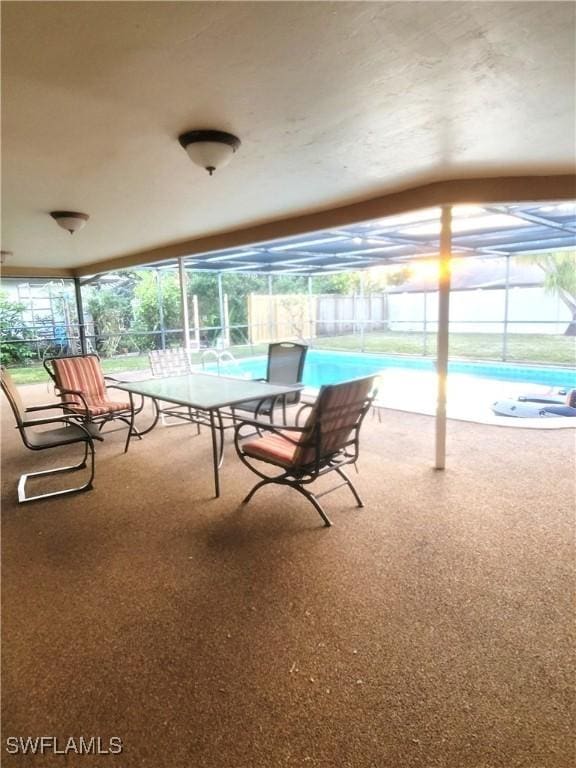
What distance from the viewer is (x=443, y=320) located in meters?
3.41

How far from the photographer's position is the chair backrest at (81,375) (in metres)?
4.39

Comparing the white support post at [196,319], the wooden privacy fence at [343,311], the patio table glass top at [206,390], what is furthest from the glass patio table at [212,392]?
the wooden privacy fence at [343,311]

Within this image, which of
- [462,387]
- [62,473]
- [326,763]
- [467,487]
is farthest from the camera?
[462,387]

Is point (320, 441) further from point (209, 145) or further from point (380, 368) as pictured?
point (380, 368)

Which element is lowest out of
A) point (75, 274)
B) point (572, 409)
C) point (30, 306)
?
point (572, 409)

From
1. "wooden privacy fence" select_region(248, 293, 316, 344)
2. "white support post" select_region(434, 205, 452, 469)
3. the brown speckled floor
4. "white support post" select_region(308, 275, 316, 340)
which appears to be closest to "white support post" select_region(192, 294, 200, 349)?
"wooden privacy fence" select_region(248, 293, 316, 344)

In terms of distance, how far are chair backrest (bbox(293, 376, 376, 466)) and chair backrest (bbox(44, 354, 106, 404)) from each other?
9.13ft

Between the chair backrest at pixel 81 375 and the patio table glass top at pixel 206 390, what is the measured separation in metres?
0.61

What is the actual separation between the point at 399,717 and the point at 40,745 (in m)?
1.13

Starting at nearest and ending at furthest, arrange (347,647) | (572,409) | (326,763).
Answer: (326,763), (347,647), (572,409)

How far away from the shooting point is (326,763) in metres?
1.29

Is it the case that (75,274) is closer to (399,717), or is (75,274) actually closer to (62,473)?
(62,473)

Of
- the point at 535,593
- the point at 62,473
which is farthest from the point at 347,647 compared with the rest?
the point at 62,473

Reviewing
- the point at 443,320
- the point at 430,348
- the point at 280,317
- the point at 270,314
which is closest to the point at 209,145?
the point at 443,320
